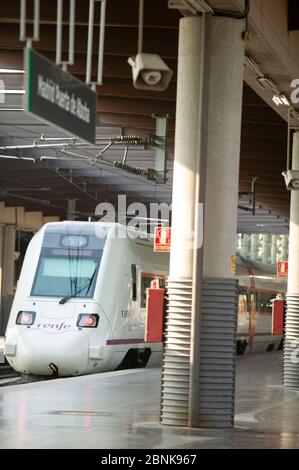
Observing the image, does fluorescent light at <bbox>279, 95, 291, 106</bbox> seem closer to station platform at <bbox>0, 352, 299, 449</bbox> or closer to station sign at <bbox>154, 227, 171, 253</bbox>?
station platform at <bbox>0, 352, 299, 449</bbox>

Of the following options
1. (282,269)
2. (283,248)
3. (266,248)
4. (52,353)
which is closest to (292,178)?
(52,353)

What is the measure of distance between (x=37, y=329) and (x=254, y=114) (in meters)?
6.09

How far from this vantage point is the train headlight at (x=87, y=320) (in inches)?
785

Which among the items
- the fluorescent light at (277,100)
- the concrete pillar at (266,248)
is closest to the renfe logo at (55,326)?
the fluorescent light at (277,100)

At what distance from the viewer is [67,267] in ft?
68.7

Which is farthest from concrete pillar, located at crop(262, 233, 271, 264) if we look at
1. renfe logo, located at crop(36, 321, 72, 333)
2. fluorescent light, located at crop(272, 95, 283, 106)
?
fluorescent light, located at crop(272, 95, 283, 106)

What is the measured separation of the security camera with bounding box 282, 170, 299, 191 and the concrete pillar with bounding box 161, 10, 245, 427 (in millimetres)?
5462

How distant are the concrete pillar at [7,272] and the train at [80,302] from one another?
18337 mm

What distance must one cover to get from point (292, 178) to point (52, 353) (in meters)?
5.49

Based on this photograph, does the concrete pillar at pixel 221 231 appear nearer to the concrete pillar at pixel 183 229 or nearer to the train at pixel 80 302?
the concrete pillar at pixel 183 229
